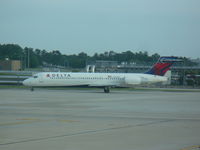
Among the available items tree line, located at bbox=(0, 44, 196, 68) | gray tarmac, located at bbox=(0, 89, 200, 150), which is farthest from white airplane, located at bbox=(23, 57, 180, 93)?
tree line, located at bbox=(0, 44, 196, 68)

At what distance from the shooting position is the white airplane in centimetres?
5578

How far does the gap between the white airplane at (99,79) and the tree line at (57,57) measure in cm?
9364

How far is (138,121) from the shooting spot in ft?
66.2

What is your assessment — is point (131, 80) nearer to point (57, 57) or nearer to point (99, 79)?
point (99, 79)

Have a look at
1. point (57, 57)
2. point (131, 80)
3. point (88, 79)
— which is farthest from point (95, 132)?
point (57, 57)

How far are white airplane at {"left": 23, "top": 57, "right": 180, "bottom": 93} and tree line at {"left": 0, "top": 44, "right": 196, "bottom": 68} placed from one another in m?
93.6

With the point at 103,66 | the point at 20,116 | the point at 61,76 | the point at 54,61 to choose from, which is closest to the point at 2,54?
the point at 54,61

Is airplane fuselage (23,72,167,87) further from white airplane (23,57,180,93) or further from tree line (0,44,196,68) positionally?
tree line (0,44,196,68)

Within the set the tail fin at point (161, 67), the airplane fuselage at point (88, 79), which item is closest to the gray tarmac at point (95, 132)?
the airplane fuselage at point (88, 79)

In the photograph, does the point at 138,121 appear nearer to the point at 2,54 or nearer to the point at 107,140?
the point at 107,140

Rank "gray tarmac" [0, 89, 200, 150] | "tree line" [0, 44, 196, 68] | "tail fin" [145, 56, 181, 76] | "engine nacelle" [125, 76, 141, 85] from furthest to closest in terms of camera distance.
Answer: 1. "tree line" [0, 44, 196, 68]
2. "tail fin" [145, 56, 181, 76]
3. "engine nacelle" [125, 76, 141, 85]
4. "gray tarmac" [0, 89, 200, 150]

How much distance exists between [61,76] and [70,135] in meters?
40.9

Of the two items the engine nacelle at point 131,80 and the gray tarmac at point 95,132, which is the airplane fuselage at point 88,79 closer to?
the engine nacelle at point 131,80

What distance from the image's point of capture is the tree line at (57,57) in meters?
159
